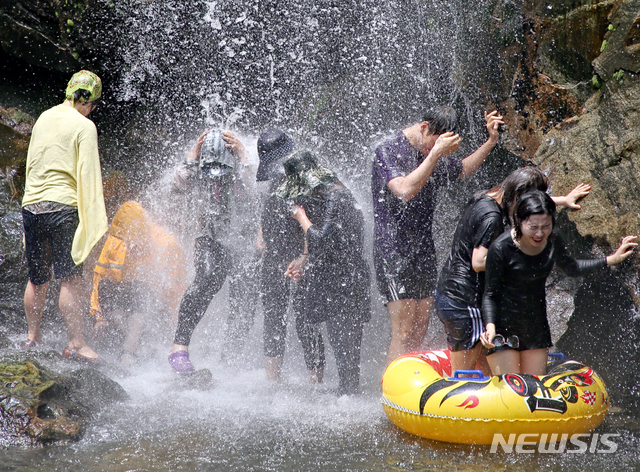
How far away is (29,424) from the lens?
10.9 ft

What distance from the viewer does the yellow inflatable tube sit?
3266 mm

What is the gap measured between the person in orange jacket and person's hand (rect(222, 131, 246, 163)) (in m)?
1.16

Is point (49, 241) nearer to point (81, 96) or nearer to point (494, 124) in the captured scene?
point (81, 96)

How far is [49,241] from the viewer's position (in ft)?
14.6

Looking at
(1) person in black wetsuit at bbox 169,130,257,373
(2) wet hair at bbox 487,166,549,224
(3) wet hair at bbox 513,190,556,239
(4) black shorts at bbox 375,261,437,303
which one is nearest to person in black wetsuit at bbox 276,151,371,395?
(4) black shorts at bbox 375,261,437,303

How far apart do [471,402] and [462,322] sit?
488mm

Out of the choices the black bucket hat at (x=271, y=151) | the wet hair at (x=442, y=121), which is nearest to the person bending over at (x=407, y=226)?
the wet hair at (x=442, y=121)

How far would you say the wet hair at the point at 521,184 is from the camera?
3.35m

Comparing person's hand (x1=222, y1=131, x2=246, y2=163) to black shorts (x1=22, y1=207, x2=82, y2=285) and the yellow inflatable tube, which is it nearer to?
black shorts (x1=22, y1=207, x2=82, y2=285)

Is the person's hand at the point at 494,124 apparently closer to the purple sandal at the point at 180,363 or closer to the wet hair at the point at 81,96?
the purple sandal at the point at 180,363

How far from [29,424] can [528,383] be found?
2.92m

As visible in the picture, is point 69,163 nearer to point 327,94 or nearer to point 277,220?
point 277,220

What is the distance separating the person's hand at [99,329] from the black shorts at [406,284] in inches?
107

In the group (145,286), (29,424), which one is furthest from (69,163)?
(29,424)
